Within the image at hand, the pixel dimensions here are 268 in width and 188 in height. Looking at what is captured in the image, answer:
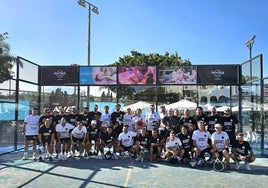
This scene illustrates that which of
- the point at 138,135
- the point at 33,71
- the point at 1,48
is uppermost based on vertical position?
the point at 1,48

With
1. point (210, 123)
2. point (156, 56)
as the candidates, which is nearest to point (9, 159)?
point (210, 123)

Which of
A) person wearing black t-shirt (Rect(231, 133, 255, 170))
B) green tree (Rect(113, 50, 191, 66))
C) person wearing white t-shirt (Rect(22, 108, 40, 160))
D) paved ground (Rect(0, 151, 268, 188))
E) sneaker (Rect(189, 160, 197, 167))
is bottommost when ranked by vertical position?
paved ground (Rect(0, 151, 268, 188))

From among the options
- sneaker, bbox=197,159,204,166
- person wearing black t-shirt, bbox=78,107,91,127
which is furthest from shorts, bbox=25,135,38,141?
sneaker, bbox=197,159,204,166

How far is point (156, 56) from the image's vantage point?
37500 mm

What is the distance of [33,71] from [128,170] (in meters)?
7.36

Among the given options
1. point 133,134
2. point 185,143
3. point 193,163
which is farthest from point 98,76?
point 193,163

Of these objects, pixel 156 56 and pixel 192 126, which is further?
pixel 156 56

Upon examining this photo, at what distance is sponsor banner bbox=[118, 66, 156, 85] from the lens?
14.0m

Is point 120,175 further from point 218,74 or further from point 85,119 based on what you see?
point 218,74

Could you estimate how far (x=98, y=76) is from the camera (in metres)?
14.2

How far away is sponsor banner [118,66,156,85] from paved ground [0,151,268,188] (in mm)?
4667

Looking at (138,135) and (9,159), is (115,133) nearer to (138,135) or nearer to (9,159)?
(138,135)

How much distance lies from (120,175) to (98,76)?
692 cm

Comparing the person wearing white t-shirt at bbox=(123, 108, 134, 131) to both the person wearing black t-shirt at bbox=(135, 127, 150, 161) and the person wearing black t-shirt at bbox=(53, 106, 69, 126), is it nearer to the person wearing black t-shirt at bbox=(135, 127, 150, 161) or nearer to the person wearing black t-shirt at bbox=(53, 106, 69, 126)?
the person wearing black t-shirt at bbox=(135, 127, 150, 161)
